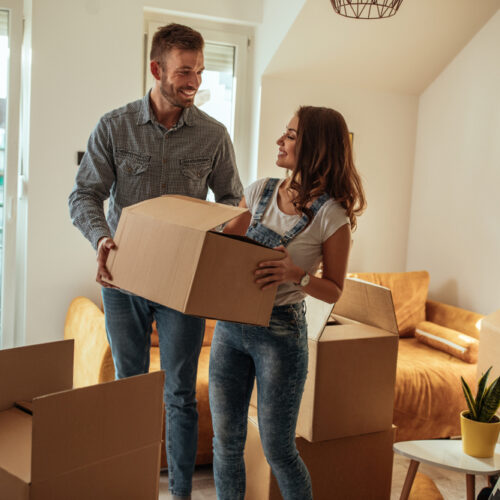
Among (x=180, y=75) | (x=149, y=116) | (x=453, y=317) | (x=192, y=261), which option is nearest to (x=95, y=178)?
(x=149, y=116)

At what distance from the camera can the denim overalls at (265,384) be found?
4.67 ft

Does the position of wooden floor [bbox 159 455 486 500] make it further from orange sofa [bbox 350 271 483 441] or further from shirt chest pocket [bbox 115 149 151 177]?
shirt chest pocket [bbox 115 149 151 177]

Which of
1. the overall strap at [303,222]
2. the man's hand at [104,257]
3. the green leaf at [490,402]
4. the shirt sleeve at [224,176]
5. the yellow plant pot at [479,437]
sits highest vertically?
the shirt sleeve at [224,176]

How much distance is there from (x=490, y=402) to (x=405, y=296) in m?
1.52

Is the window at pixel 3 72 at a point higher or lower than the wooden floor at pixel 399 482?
higher

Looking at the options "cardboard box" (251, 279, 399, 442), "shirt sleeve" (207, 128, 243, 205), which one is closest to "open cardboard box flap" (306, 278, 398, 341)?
"cardboard box" (251, 279, 399, 442)

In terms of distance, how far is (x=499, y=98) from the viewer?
3.04 metres

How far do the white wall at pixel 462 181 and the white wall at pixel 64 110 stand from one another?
1826mm

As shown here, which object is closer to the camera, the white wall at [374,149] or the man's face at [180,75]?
the man's face at [180,75]

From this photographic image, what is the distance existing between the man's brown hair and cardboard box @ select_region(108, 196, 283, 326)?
1.65 feet

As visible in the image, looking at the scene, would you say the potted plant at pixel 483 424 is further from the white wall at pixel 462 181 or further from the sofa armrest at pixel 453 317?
the white wall at pixel 462 181

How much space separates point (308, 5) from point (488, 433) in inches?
82.8

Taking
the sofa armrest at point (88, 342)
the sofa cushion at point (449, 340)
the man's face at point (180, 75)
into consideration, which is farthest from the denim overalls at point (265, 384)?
the sofa cushion at point (449, 340)

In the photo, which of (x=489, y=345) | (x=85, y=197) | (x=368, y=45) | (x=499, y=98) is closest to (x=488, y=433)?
(x=489, y=345)
